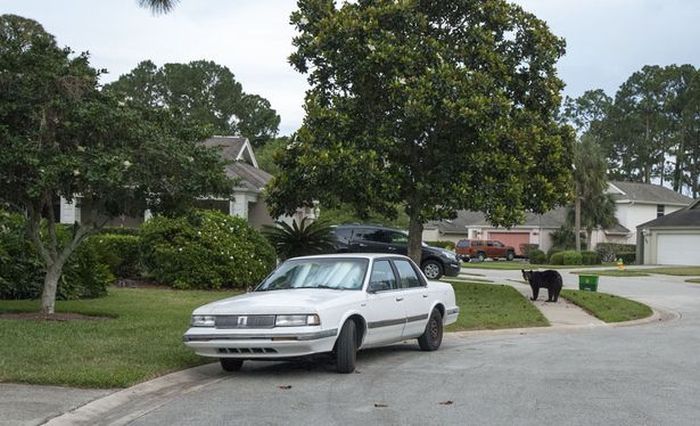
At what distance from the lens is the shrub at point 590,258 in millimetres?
55781

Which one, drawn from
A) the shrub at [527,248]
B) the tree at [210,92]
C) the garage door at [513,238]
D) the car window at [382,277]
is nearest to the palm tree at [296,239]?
the car window at [382,277]

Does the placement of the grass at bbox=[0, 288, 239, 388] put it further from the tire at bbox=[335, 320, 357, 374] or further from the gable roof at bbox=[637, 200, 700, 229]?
the gable roof at bbox=[637, 200, 700, 229]

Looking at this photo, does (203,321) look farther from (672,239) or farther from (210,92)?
(210,92)

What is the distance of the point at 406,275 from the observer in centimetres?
1183

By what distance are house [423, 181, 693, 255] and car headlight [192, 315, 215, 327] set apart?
57.0 metres

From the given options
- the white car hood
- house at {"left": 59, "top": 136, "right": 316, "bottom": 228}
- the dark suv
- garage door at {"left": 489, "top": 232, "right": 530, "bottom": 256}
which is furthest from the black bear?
garage door at {"left": 489, "top": 232, "right": 530, "bottom": 256}

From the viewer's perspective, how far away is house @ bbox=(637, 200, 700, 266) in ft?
182

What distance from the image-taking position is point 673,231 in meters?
56.6

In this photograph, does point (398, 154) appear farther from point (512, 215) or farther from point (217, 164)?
point (217, 164)

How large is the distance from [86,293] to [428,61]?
10126 mm

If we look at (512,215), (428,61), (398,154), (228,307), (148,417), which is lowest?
(148,417)

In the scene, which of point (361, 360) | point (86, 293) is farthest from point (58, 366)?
point (86, 293)

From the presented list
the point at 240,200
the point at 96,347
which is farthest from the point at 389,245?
the point at 96,347

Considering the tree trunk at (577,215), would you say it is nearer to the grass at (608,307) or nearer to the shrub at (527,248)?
the shrub at (527,248)
